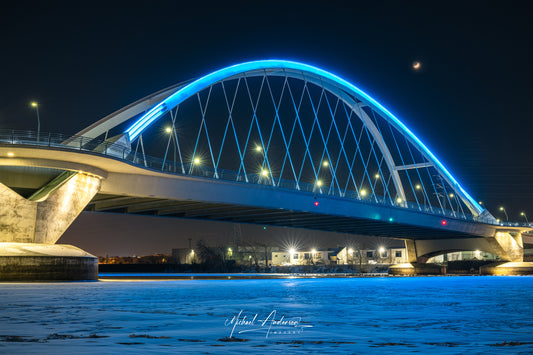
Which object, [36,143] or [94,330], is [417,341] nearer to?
[94,330]

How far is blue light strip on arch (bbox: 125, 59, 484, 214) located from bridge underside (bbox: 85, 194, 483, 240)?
6220 millimetres

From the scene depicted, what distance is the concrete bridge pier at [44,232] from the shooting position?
26.9m

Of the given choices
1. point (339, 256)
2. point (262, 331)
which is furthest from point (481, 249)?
point (262, 331)

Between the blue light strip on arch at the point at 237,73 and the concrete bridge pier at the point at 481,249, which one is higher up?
the blue light strip on arch at the point at 237,73

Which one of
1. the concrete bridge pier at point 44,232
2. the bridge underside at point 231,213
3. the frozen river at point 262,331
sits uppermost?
the bridge underside at point 231,213

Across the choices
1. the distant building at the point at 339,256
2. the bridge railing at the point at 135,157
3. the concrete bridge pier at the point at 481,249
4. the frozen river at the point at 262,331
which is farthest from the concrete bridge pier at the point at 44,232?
the distant building at the point at 339,256

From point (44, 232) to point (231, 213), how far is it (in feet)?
77.3

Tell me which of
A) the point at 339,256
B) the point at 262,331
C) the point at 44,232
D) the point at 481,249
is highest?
the point at 44,232

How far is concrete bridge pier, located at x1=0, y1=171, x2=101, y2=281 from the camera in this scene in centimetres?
2691

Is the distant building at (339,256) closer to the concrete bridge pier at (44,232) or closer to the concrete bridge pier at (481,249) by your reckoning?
the concrete bridge pier at (481,249)

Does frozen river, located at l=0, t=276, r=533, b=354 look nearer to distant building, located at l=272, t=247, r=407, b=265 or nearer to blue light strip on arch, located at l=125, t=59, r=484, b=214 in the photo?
blue light strip on arch, located at l=125, t=59, r=484, b=214

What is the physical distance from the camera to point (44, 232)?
3039 cm

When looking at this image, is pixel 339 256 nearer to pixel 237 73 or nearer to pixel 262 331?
pixel 237 73

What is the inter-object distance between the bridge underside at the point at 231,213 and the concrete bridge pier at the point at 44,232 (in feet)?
25.7
